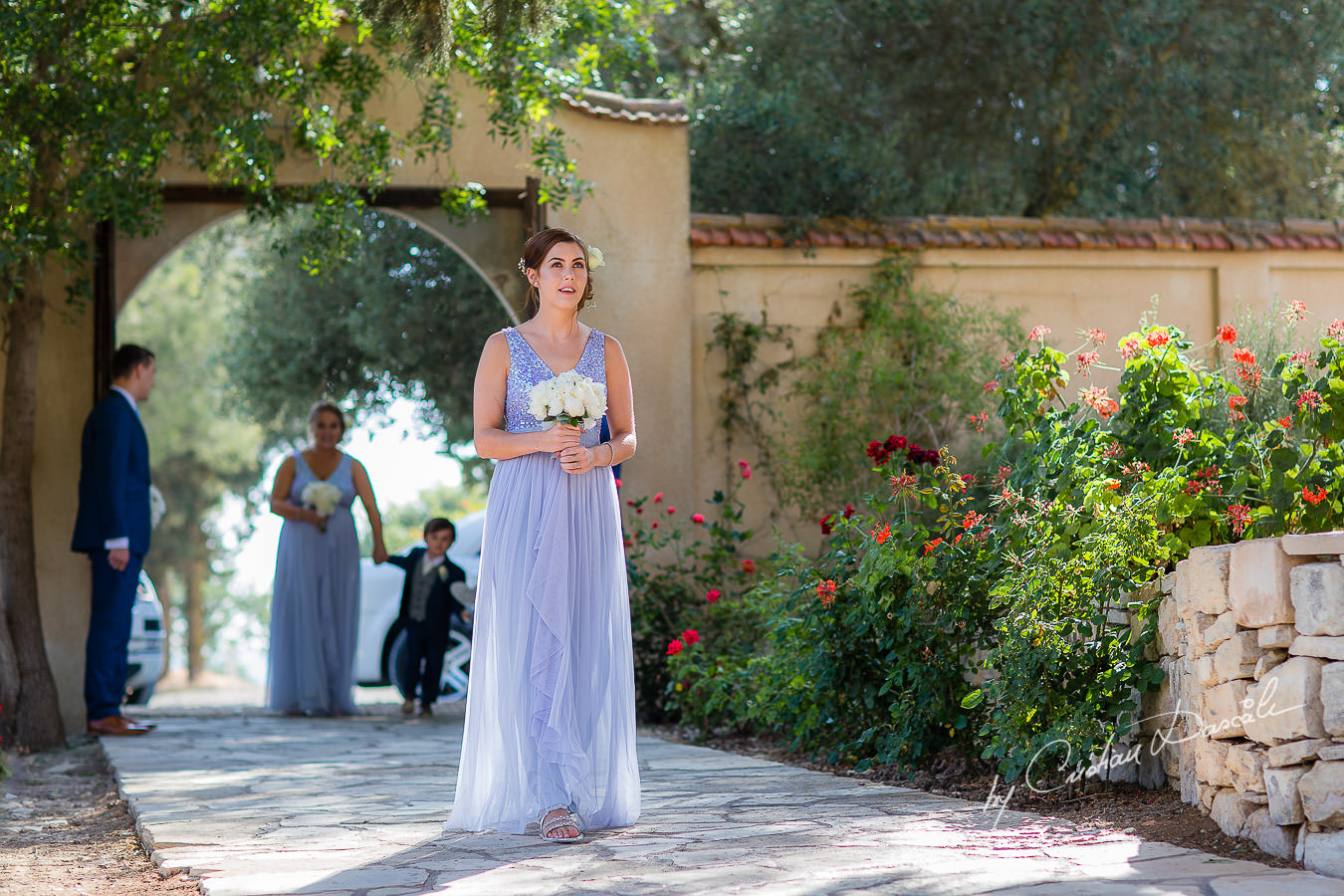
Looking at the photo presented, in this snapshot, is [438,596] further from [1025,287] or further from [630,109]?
[1025,287]

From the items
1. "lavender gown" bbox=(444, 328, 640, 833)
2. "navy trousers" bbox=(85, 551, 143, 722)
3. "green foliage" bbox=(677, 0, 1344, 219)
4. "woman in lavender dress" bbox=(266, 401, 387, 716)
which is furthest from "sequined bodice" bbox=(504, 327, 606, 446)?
"green foliage" bbox=(677, 0, 1344, 219)

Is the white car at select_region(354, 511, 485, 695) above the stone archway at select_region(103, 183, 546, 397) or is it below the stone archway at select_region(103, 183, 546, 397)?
below

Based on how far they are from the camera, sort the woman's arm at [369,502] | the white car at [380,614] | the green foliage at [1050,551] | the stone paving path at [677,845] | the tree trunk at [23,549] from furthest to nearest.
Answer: the white car at [380,614] → the woman's arm at [369,502] → the tree trunk at [23,549] → the green foliage at [1050,551] → the stone paving path at [677,845]

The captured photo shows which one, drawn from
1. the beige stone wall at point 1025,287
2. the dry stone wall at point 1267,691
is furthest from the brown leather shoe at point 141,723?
the dry stone wall at point 1267,691

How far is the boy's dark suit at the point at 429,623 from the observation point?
8273 mm

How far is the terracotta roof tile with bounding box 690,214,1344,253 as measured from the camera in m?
8.66

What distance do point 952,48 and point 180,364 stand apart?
50.5ft

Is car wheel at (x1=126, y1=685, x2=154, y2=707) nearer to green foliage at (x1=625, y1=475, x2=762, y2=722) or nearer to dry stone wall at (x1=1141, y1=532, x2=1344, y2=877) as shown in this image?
green foliage at (x1=625, y1=475, x2=762, y2=722)

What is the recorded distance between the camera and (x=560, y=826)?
3674mm

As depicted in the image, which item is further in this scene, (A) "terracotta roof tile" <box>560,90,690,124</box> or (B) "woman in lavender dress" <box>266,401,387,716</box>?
(B) "woman in lavender dress" <box>266,401,387,716</box>

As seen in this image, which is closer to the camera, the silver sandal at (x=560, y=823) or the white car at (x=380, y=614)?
the silver sandal at (x=560, y=823)

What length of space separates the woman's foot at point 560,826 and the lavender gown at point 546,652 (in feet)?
0.16

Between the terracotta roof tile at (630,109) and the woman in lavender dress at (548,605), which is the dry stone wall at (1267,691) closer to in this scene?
the woman in lavender dress at (548,605)
